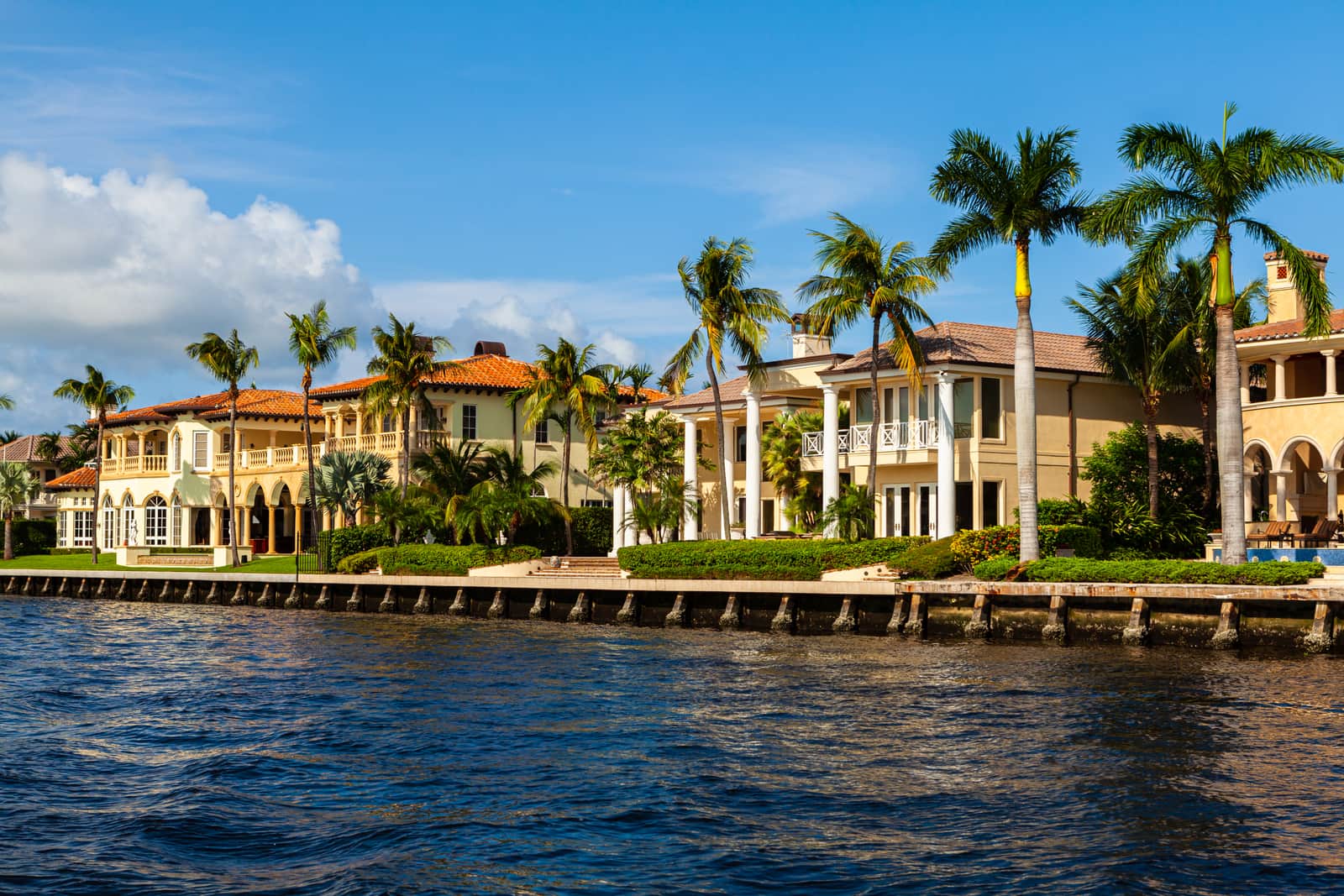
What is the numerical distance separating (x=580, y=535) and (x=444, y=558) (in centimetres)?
1249

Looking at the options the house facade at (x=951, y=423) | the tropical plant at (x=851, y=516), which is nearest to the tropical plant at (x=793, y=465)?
the house facade at (x=951, y=423)

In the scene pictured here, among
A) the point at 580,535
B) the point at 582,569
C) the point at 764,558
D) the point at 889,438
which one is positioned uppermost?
the point at 889,438

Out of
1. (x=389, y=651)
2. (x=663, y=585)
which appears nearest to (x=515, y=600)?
(x=663, y=585)

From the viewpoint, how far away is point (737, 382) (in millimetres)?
64500

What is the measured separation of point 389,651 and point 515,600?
1246cm

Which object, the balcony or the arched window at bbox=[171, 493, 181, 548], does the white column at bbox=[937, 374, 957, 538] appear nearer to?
the balcony

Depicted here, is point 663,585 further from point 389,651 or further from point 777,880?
point 777,880

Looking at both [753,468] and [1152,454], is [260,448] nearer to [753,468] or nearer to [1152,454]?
[753,468]

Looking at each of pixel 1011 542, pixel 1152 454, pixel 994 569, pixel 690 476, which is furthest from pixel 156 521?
pixel 994 569

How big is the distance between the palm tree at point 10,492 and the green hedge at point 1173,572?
73654mm

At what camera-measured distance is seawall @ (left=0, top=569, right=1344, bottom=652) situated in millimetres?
31078

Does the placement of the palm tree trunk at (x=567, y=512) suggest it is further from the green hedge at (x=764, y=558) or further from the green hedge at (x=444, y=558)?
the green hedge at (x=764, y=558)

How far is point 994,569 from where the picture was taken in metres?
37.7

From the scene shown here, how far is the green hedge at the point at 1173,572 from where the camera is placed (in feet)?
104
